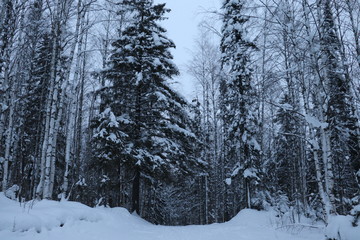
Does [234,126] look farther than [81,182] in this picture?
No

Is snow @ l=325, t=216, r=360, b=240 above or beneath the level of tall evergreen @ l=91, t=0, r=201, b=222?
beneath

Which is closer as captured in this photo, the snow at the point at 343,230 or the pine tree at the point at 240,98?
the snow at the point at 343,230

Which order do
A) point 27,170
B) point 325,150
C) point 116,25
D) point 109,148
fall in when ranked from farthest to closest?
point 27,170
point 116,25
point 109,148
point 325,150

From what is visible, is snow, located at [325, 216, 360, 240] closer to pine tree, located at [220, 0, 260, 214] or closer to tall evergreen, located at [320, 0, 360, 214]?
tall evergreen, located at [320, 0, 360, 214]

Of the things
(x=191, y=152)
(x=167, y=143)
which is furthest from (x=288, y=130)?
(x=167, y=143)

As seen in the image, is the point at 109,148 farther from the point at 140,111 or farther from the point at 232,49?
the point at 232,49

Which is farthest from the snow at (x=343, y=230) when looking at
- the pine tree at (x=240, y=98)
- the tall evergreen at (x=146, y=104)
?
the pine tree at (x=240, y=98)

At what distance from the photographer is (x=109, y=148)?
1051 centimetres

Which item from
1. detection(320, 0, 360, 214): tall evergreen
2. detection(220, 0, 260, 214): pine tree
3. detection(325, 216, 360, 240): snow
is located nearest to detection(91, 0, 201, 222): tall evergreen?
detection(220, 0, 260, 214): pine tree

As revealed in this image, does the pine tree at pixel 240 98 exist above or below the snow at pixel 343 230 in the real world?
above

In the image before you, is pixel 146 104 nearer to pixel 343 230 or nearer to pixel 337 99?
pixel 337 99

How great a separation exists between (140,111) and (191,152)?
11.6 feet

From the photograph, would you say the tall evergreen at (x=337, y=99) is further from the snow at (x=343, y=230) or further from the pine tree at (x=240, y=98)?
the pine tree at (x=240, y=98)

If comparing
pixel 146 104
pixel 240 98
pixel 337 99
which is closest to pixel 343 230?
pixel 337 99
